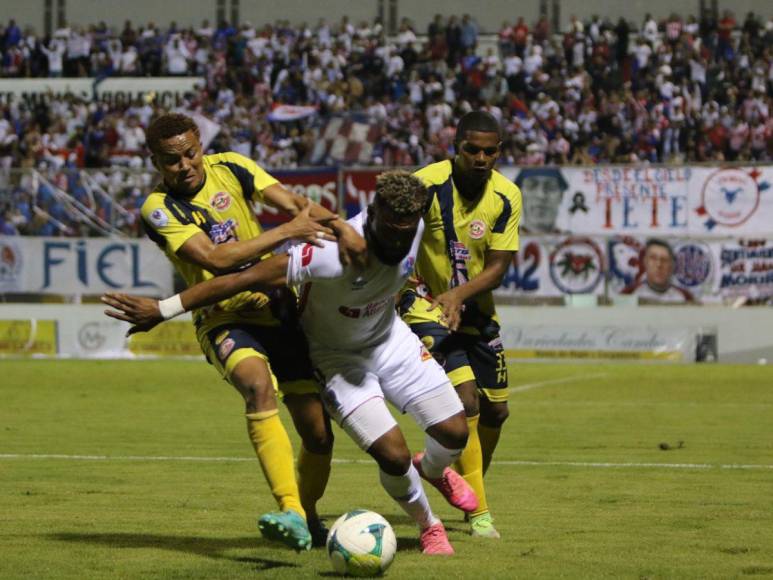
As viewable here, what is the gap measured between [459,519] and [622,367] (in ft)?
54.3

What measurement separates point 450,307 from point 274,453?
4.90ft

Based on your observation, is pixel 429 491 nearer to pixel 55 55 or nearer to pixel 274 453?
pixel 274 453

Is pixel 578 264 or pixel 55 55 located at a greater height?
→ pixel 55 55

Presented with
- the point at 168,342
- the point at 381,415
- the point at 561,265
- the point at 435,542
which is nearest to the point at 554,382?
the point at 561,265

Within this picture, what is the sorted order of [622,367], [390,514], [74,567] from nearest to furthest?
[74,567]
[390,514]
[622,367]

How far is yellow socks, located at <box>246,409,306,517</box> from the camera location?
7504mm

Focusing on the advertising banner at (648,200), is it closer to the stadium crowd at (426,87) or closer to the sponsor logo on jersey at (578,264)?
the sponsor logo on jersey at (578,264)

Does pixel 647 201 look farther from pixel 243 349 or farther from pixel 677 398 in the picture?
pixel 243 349

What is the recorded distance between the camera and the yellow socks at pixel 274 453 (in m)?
7.50

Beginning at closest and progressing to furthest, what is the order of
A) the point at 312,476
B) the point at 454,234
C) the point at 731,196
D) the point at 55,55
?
the point at 312,476 < the point at 454,234 < the point at 731,196 < the point at 55,55

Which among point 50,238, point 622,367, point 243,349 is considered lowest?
point 622,367

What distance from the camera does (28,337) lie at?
28.1m

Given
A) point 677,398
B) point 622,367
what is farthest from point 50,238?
point 677,398

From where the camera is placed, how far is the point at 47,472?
11938mm
